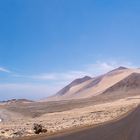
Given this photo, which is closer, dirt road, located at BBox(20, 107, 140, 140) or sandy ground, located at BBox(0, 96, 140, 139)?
dirt road, located at BBox(20, 107, 140, 140)

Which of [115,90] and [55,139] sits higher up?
[115,90]

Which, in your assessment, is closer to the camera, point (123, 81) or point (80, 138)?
point (80, 138)

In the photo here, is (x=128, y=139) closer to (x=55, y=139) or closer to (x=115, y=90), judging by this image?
(x=55, y=139)

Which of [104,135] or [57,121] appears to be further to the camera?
[57,121]

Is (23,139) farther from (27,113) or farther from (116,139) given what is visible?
(27,113)

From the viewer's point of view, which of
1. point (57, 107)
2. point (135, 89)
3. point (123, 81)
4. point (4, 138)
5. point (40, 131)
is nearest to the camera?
point (4, 138)

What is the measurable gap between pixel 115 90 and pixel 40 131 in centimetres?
14485

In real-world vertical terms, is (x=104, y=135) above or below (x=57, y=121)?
below

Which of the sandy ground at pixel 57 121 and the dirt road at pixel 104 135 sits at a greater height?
the sandy ground at pixel 57 121

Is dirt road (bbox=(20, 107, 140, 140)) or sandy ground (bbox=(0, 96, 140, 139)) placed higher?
sandy ground (bbox=(0, 96, 140, 139))

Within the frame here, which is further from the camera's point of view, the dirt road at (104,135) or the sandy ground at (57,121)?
the sandy ground at (57,121)

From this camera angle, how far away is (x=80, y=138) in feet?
71.6

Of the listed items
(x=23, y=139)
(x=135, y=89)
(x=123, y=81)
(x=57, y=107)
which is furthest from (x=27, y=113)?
(x=123, y=81)

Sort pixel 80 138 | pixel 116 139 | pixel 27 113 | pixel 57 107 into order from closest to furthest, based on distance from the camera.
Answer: pixel 116 139, pixel 80 138, pixel 27 113, pixel 57 107
